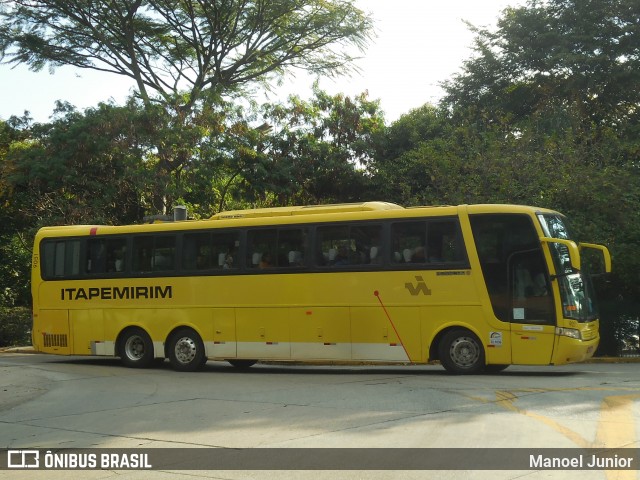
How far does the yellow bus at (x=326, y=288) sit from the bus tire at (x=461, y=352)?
0.08 ft

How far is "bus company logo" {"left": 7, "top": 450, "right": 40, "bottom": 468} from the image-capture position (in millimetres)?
8331

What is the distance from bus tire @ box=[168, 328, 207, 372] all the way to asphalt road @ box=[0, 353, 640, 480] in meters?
1.31

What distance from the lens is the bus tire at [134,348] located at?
1977cm

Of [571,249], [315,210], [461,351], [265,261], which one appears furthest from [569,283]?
[265,261]

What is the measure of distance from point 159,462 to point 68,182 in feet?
68.8

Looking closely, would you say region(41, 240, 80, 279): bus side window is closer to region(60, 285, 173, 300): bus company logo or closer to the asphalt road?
region(60, 285, 173, 300): bus company logo

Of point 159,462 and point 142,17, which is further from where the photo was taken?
point 142,17

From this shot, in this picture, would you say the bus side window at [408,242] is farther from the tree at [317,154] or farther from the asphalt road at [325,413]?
the tree at [317,154]

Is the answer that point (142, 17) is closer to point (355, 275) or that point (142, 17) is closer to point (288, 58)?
point (288, 58)

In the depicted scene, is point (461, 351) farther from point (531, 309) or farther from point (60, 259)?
point (60, 259)

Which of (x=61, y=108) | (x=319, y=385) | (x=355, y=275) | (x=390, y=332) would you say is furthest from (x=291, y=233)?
(x=61, y=108)

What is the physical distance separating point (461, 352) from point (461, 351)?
2cm

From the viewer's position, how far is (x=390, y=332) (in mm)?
17016

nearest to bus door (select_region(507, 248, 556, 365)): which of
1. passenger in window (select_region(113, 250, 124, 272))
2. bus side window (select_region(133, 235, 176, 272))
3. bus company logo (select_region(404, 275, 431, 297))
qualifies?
bus company logo (select_region(404, 275, 431, 297))
